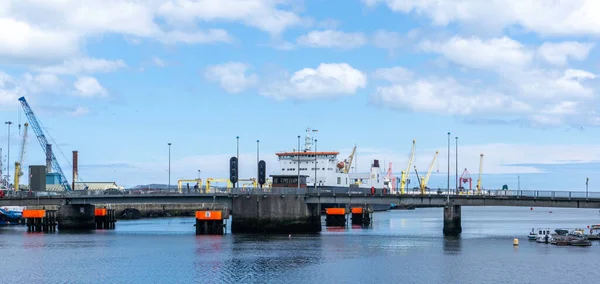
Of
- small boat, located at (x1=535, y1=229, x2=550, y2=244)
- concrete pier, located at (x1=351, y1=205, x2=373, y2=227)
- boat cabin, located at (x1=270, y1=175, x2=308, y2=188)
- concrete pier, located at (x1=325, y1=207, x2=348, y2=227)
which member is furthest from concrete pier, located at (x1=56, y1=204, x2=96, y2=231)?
small boat, located at (x1=535, y1=229, x2=550, y2=244)

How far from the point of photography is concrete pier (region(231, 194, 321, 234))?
114312mm

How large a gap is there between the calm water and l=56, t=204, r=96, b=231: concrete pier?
1982 centimetres

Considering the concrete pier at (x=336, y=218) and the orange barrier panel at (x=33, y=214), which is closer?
the orange barrier panel at (x=33, y=214)

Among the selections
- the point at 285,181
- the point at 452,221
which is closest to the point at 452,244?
the point at 452,221

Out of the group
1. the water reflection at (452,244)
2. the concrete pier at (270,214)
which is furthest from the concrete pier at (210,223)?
the water reflection at (452,244)

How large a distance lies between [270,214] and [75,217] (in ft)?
117

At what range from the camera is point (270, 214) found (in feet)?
375

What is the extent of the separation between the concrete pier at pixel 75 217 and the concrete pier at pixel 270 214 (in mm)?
29290

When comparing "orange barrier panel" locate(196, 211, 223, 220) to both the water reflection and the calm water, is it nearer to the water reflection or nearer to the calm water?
the calm water

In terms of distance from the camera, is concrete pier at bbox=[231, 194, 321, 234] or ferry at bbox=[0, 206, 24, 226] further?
ferry at bbox=[0, 206, 24, 226]

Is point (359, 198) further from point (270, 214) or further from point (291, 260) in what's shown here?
point (291, 260)

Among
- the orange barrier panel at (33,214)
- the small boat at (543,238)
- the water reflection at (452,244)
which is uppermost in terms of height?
the orange barrier panel at (33,214)

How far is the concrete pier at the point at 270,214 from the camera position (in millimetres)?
114312

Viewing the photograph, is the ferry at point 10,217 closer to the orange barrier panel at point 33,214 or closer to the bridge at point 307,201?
the orange barrier panel at point 33,214
